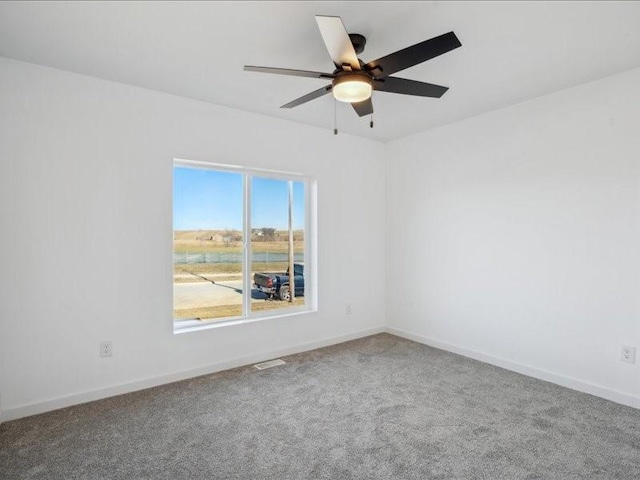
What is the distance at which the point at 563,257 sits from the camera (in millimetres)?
3072

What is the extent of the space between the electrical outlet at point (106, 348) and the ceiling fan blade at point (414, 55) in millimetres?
2811

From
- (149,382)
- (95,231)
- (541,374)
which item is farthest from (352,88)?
(541,374)

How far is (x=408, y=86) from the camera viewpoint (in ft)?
7.50

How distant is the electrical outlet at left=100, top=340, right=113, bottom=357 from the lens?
283 cm

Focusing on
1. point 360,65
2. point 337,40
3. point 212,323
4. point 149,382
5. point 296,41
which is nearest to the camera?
point 337,40

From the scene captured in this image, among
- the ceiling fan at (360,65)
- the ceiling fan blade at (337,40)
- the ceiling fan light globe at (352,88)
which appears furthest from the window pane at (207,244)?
the ceiling fan blade at (337,40)

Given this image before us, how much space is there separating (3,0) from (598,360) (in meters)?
4.67

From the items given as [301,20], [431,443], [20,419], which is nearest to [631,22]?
[301,20]

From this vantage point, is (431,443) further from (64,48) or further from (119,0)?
(64,48)

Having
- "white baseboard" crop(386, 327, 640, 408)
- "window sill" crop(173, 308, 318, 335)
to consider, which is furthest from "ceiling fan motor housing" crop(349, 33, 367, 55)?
"white baseboard" crop(386, 327, 640, 408)

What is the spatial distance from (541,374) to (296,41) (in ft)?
11.2

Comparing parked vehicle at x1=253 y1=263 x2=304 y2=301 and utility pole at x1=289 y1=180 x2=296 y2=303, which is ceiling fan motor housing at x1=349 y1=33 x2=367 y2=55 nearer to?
utility pole at x1=289 y1=180 x2=296 y2=303

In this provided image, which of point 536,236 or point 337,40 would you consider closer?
point 337,40

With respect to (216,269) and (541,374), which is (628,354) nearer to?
(541,374)
